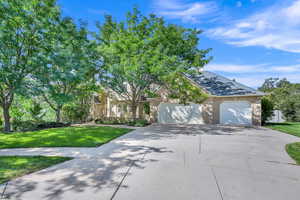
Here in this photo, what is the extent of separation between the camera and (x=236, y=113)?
45.3 ft

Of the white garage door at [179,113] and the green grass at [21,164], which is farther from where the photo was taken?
the white garage door at [179,113]

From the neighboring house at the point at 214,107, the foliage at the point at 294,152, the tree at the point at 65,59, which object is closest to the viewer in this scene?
the foliage at the point at 294,152

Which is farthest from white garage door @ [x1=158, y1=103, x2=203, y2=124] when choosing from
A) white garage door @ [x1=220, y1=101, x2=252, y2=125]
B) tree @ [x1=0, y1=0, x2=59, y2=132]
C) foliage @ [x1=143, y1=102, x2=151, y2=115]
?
tree @ [x1=0, y1=0, x2=59, y2=132]

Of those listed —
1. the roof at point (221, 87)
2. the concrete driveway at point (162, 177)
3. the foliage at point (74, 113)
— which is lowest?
the concrete driveway at point (162, 177)

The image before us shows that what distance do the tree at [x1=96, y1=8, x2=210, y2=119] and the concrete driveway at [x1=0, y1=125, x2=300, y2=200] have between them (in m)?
6.78

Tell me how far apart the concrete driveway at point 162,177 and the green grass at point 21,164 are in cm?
33

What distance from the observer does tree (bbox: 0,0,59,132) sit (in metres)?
8.19

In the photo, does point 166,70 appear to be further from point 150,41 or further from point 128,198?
point 128,198

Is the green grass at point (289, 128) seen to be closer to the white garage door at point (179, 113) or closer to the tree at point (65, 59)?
the white garage door at point (179, 113)

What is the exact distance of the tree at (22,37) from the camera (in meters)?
8.19

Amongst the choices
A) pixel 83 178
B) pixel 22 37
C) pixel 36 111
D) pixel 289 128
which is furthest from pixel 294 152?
pixel 36 111

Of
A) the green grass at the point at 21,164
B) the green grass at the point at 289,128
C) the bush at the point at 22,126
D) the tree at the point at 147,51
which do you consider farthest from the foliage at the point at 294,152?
the bush at the point at 22,126

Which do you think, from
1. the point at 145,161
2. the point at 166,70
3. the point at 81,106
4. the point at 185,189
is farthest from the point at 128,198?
the point at 81,106

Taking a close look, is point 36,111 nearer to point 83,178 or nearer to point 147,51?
point 147,51
